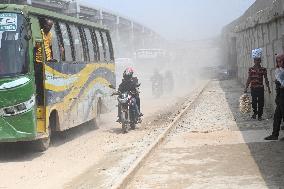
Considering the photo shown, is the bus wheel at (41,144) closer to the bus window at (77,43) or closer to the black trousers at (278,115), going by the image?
the bus window at (77,43)

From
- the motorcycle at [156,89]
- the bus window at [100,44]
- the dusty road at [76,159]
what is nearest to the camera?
the dusty road at [76,159]

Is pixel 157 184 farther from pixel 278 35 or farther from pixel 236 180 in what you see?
pixel 278 35

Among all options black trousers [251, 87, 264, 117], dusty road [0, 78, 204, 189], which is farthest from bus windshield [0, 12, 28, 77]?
black trousers [251, 87, 264, 117]

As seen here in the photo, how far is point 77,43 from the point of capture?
14391 millimetres

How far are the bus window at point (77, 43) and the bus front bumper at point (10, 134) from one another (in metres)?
3.74

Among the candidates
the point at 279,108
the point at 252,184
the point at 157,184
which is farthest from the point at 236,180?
the point at 279,108

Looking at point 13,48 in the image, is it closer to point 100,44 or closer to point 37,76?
point 37,76

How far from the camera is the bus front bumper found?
1080 centimetres

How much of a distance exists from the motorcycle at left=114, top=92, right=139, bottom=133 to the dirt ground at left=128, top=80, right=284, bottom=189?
4.97 feet

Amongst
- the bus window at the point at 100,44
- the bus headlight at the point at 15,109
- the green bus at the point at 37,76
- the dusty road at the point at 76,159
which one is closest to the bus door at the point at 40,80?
the green bus at the point at 37,76

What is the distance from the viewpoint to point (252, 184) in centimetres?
733

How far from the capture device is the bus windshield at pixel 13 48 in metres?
10.9

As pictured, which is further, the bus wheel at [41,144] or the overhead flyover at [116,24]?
the overhead flyover at [116,24]

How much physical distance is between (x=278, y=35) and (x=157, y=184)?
7.31 meters
